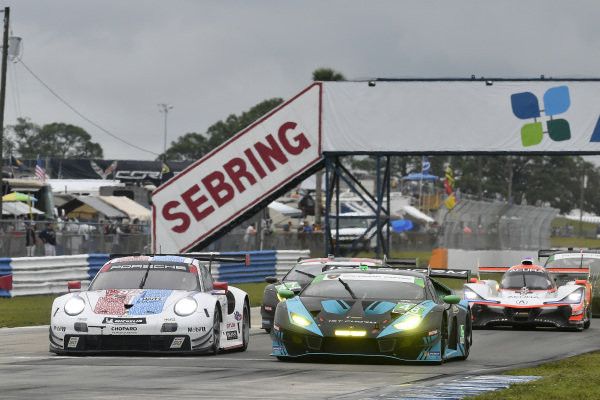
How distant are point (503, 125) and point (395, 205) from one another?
2060 inches

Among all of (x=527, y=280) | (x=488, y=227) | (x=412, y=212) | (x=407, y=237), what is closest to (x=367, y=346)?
(x=527, y=280)

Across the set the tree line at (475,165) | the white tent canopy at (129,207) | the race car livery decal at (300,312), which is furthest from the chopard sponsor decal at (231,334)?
the tree line at (475,165)

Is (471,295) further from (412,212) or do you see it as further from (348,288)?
(412,212)

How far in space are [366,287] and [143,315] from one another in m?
2.52

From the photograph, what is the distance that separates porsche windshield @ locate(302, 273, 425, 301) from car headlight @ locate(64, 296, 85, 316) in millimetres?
2553

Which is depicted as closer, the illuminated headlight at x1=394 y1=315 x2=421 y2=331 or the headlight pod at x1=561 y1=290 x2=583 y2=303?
the illuminated headlight at x1=394 y1=315 x2=421 y2=331

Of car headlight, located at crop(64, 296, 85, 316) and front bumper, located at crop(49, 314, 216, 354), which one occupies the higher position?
car headlight, located at crop(64, 296, 85, 316)

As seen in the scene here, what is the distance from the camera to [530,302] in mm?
20453

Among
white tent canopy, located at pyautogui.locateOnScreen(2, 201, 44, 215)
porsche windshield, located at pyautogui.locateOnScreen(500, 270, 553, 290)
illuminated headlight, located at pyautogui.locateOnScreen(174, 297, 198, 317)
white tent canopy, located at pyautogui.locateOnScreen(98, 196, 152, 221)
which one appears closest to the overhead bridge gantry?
porsche windshield, located at pyautogui.locateOnScreen(500, 270, 553, 290)

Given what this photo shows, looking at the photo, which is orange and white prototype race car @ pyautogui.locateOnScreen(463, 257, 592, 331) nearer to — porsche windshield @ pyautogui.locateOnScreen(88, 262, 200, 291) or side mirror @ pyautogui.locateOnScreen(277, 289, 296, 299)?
porsche windshield @ pyautogui.locateOnScreen(88, 262, 200, 291)

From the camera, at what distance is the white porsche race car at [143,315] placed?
44.2ft

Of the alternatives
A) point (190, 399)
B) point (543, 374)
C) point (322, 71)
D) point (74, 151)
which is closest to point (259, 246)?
point (322, 71)

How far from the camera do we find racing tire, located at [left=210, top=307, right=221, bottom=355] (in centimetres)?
1403

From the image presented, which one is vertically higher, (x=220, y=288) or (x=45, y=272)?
(x=45, y=272)
